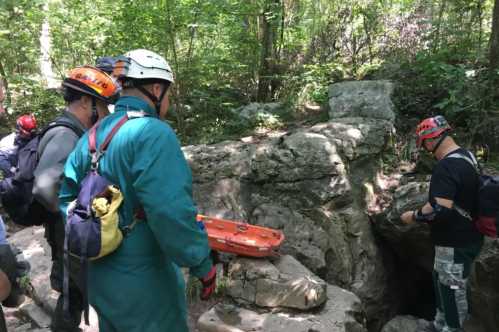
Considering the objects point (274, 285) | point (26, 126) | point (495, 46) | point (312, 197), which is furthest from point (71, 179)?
point (495, 46)

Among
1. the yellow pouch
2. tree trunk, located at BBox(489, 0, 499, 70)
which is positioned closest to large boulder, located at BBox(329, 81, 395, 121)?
tree trunk, located at BBox(489, 0, 499, 70)

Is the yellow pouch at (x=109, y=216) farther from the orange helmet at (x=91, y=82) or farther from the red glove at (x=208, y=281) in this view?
the orange helmet at (x=91, y=82)

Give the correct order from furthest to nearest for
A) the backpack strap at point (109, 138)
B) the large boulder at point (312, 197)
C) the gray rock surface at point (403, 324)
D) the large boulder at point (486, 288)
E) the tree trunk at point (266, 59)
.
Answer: the tree trunk at point (266, 59) → the large boulder at point (312, 197) → the gray rock surface at point (403, 324) → the large boulder at point (486, 288) → the backpack strap at point (109, 138)

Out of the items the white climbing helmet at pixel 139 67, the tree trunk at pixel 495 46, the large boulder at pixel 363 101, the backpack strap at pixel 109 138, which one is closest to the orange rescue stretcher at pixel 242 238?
the backpack strap at pixel 109 138

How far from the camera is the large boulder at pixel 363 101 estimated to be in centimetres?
740

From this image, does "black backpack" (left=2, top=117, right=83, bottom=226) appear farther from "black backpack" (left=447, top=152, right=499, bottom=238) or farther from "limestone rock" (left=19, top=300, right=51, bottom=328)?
"black backpack" (left=447, top=152, right=499, bottom=238)

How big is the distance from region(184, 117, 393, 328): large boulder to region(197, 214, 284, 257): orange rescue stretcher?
0.67 metres

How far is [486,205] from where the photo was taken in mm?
3883

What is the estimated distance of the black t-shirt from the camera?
3.85 m

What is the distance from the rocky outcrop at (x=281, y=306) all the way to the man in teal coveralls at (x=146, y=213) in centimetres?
181

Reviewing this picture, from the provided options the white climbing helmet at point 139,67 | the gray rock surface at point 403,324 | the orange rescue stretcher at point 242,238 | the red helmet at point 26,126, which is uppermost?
the white climbing helmet at point 139,67

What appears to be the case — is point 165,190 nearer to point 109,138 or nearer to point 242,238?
point 109,138

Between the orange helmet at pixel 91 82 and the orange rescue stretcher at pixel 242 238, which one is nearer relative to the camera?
the orange helmet at pixel 91 82

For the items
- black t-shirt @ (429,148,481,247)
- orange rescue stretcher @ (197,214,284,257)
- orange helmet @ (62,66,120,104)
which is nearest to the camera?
orange helmet @ (62,66,120,104)
